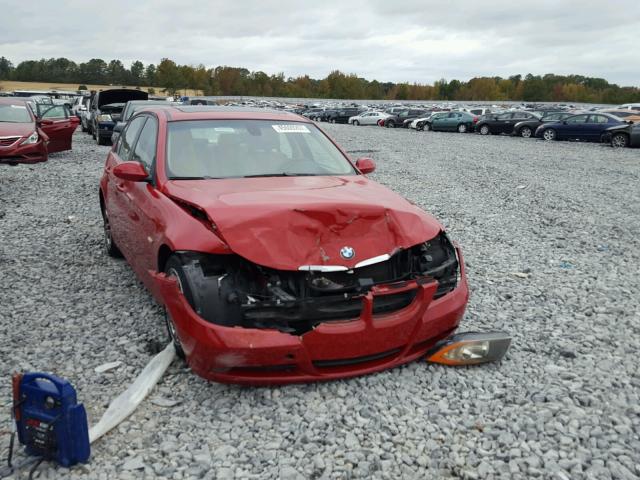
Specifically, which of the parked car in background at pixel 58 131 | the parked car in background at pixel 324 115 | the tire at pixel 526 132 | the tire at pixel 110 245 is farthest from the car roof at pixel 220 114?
the parked car in background at pixel 324 115

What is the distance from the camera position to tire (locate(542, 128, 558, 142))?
26047mm

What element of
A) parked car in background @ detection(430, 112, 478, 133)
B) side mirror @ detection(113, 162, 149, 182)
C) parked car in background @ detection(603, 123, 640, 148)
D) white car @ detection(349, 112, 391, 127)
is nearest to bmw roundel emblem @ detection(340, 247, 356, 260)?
side mirror @ detection(113, 162, 149, 182)

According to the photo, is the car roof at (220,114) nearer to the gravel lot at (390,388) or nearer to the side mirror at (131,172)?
the side mirror at (131,172)

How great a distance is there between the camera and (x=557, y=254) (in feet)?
22.4

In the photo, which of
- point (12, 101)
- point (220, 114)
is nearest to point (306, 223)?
point (220, 114)

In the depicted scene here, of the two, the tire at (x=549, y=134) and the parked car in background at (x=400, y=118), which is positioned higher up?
the tire at (x=549, y=134)

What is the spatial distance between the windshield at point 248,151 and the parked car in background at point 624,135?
21.5 metres

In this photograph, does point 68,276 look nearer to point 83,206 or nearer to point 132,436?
point 132,436

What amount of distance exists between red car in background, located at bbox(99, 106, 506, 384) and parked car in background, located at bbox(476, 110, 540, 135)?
91.9 feet

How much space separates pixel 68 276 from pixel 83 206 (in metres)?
3.92

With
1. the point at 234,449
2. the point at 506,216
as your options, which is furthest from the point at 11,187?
the point at 234,449

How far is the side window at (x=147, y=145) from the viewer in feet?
15.0

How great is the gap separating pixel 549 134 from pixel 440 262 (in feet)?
82.9

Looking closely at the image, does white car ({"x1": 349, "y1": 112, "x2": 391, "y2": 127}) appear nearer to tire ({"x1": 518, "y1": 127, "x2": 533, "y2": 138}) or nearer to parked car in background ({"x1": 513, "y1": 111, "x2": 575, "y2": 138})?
parked car in background ({"x1": 513, "y1": 111, "x2": 575, "y2": 138})
